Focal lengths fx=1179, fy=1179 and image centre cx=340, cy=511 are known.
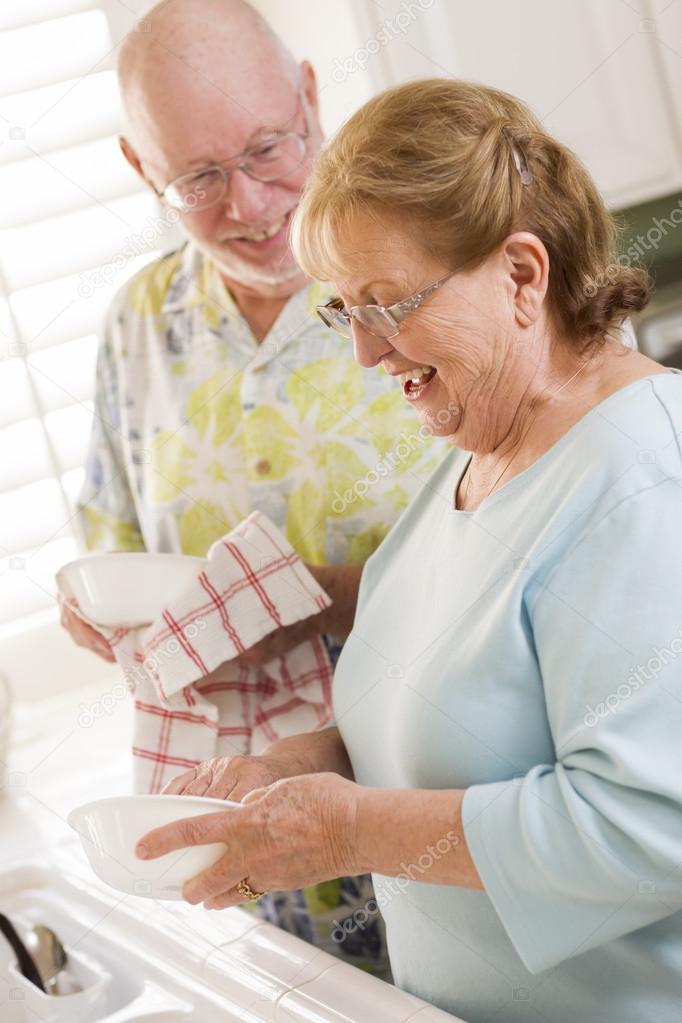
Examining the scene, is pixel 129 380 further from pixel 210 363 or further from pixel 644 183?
pixel 644 183

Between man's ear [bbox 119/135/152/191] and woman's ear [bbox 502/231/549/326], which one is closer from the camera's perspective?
woman's ear [bbox 502/231/549/326]

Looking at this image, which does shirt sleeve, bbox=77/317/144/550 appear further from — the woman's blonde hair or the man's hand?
the woman's blonde hair

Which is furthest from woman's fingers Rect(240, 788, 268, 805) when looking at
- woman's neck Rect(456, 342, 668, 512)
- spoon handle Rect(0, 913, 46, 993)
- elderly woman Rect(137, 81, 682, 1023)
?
spoon handle Rect(0, 913, 46, 993)

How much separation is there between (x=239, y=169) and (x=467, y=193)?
49cm

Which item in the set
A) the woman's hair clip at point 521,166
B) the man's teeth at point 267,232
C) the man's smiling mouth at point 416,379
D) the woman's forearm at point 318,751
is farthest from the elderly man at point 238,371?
the woman's hair clip at point 521,166

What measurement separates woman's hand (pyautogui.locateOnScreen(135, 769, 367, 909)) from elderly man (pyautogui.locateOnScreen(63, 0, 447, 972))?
1.28 ft

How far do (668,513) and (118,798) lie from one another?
1.35 ft

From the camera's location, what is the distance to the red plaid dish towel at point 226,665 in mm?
1117

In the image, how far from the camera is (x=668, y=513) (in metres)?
0.67

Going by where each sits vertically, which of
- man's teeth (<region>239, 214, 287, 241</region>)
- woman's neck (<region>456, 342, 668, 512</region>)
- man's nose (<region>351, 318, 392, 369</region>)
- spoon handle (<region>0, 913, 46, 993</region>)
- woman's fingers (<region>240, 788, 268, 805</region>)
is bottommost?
spoon handle (<region>0, 913, 46, 993</region>)

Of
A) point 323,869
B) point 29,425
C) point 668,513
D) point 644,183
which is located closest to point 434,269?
point 668,513

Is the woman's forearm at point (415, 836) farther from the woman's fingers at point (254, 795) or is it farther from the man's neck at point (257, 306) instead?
the man's neck at point (257, 306)

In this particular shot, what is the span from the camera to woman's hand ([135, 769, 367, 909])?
0.77 metres

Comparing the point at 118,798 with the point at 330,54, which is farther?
the point at 330,54
